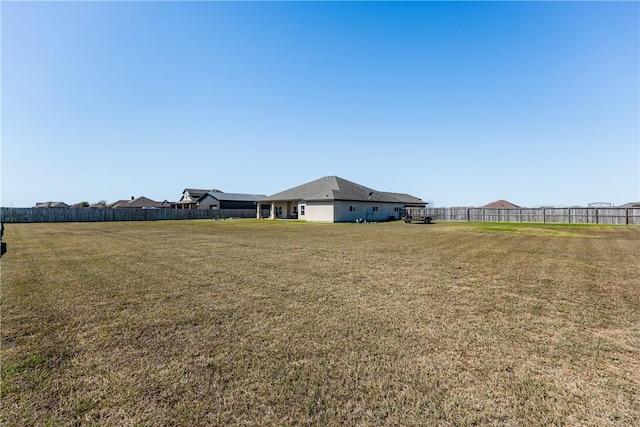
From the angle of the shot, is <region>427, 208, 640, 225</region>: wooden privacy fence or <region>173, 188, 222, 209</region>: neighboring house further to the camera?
<region>173, 188, 222, 209</region>: neighboring house

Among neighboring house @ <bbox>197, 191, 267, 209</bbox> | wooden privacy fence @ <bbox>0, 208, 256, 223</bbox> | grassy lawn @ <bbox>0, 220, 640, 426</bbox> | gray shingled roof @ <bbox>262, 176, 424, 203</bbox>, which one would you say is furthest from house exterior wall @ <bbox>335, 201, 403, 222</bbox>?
grassy lawn @ <bbox>0, 220, 640, 426</bbox>

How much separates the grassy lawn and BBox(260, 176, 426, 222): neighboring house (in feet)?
87.7

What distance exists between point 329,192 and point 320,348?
32.0m

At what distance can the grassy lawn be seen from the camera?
2770mm

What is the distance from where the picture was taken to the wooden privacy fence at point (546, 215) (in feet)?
101

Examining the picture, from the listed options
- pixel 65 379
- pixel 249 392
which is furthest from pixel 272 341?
pixel 65 379

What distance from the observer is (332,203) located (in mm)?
34031

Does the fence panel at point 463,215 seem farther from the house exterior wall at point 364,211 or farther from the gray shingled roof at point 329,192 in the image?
the gray shingled roof at point 329,192

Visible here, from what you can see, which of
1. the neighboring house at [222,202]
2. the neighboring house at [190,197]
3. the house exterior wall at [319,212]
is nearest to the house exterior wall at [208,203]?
the neighboring house at [222,202]

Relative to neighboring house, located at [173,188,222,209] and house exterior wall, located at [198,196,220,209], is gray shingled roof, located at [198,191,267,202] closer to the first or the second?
house exterior wall, located at [198,196,220,209]

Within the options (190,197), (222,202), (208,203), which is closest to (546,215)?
(222,202)

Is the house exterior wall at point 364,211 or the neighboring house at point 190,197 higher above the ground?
the neighboring house at point 190,197

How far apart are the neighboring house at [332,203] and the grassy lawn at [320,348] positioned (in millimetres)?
26741

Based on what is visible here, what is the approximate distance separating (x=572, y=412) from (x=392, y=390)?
1527mm
